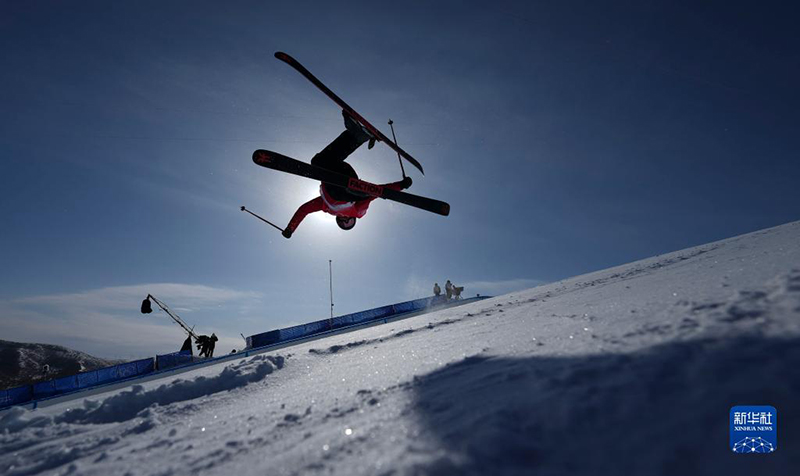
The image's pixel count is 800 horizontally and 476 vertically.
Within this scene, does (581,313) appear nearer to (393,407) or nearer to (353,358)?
(393,407)

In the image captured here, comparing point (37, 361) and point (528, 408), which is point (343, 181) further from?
point (37, 361)

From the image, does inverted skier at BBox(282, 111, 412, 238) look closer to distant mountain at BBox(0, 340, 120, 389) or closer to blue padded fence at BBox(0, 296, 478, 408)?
blue padded fence at BBox(0, 296, 478, 408)

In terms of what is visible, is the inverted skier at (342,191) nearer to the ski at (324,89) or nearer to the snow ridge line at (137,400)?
the ski at (324,89)

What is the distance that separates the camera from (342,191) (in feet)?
27.5

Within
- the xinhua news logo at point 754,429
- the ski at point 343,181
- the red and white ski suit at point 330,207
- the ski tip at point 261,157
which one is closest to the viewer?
the xinhua news logo at point 754,429

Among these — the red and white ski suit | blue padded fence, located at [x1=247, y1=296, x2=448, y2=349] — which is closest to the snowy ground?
the red and white ski suit

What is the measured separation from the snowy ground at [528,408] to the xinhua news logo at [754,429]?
30 millimetres

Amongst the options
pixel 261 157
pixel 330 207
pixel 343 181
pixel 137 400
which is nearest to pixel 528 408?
pixel 137 400

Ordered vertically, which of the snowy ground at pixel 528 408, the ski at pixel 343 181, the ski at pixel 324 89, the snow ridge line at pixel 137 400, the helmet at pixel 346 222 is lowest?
the snow ridge line at pixel 137 400

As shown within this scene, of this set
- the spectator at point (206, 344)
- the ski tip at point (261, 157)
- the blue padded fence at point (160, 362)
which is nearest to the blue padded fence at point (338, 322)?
the blue padded fence at point (160, 362)

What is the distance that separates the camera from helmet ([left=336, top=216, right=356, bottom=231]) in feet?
31.2

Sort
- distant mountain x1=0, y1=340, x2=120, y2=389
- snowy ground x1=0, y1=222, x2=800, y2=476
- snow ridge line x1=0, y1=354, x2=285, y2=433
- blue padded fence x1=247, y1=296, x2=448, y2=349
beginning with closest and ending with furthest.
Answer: snowy ground x1=0, y1=222, x2=800, y2=476 < snow ridge line x1=0, y1=354, x2=285, y2=433 < blue padded fence x1=247, y1=296, x2=448, y2=349 < distant mountain x1=0, y1=340, x2=120, y2=389

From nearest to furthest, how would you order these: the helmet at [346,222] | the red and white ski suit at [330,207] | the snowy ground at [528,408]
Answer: the snowy ground at [528,408], the red and white ski suit at [330,207], the helmet at [346,222]

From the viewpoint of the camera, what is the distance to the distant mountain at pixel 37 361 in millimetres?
50438
